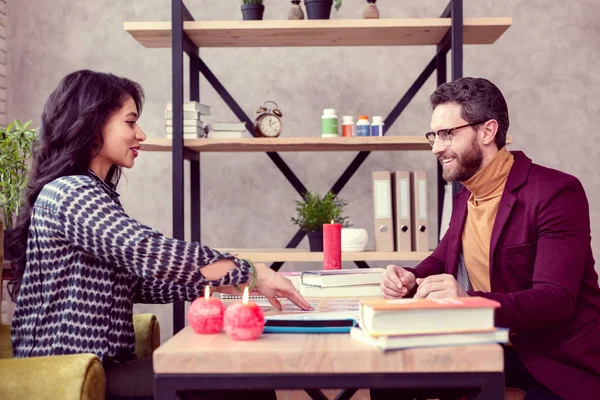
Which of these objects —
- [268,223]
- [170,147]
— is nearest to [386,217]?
[268,223]

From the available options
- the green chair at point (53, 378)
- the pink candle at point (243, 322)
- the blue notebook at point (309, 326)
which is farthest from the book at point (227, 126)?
the pink candle at point (243, 322)

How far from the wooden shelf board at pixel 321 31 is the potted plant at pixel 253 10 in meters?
0.07

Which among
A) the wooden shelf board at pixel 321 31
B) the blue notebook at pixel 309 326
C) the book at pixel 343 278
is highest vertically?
the wooden shelf board at pixel 321 31

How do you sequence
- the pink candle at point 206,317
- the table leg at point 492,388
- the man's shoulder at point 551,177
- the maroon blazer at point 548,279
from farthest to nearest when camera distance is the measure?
the man's shoulder at point 551,177, the maroon blazer at point 548,279, the pink candle at point 206,317, the table leg at point 492,388

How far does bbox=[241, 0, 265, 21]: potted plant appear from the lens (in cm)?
283

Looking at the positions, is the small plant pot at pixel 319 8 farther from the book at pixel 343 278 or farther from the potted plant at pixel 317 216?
the book at pixel 343 278

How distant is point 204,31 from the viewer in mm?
2803

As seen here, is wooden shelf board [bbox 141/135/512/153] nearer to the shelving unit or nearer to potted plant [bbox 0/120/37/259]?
the shelving unit

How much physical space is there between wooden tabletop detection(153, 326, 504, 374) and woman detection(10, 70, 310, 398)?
1.26 ft

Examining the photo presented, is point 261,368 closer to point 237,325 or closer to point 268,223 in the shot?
point 237,325

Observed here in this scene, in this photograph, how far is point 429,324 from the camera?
895 millimetres

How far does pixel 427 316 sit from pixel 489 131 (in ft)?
3.03

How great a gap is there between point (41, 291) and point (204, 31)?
5.55ft

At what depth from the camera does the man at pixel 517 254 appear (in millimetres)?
1304
